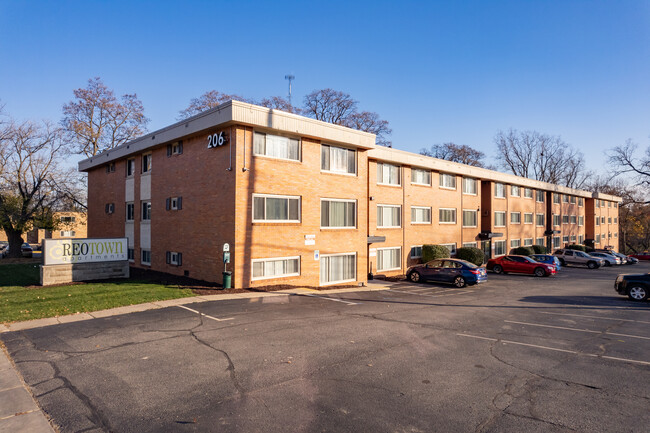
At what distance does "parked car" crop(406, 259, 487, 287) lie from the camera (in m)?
22.4

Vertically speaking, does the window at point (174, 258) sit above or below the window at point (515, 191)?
below

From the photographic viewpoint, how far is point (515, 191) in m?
42.5

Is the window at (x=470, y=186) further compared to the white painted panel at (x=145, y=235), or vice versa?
the window at (x=470, y=186)

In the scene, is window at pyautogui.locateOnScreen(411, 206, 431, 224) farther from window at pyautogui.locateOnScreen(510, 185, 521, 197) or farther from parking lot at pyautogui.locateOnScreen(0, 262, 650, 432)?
parking lot at pyautogui.locateOnScreen(0, 262, 650, 432)

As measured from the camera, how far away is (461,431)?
5.31 metres

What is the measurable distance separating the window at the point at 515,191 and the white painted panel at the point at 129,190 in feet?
120

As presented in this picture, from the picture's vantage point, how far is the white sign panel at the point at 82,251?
17984 mm

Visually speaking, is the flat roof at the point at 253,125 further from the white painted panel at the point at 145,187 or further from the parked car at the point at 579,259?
the parked car at the point at 579,259

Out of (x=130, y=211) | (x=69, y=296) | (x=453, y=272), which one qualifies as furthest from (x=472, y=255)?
(x=69, y=296)

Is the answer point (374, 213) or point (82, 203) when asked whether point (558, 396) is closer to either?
point (374, 213)

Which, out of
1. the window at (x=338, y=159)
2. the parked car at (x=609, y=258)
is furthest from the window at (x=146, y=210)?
the parked car at (x=609, y=258)

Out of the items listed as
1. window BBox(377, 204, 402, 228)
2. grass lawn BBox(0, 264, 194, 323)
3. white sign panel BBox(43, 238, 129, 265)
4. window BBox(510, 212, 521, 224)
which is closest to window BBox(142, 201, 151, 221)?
white sign panel BBox(43, 238, 129, 265)

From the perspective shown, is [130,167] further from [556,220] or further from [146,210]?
[556,220]

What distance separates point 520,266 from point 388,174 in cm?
1311
